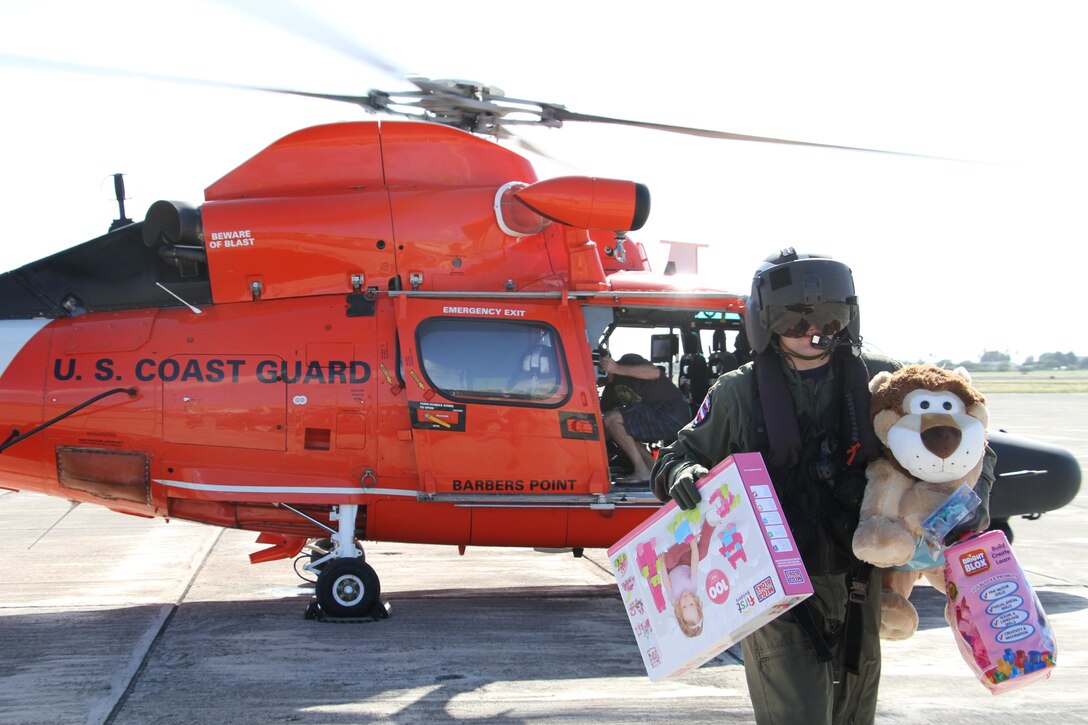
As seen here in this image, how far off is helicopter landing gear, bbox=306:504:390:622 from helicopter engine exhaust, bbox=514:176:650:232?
2.62 m

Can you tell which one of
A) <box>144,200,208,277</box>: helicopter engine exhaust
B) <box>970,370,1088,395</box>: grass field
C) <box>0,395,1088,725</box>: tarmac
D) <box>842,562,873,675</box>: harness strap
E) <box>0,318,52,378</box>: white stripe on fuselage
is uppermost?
<box>144,200,208,277</box>: helicopter engine exhaust

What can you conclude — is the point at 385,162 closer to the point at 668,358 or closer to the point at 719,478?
the point at 668,358

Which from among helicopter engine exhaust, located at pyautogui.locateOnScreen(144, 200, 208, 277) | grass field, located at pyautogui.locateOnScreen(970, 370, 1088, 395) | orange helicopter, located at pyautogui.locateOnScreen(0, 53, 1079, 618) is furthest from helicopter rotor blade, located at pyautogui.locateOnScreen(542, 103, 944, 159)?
grass field, located at pyautogui.locateOnScreen(970, 370, 1088, 395)

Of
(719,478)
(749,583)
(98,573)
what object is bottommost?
(98,573)

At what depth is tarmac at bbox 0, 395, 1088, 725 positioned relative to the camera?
4.82 meters

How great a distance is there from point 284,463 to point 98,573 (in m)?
2.54

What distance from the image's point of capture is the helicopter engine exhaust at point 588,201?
659 centimetres

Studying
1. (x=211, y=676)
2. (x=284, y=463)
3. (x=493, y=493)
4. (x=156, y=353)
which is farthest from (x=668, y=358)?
(x=211, y=676)

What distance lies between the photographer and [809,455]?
349 cm

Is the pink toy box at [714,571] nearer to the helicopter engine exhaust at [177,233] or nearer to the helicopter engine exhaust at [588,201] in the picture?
the helicopter engine exhaust at [588,201]

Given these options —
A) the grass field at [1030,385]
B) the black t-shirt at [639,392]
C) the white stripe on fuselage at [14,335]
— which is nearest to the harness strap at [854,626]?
the black t-shirt at [639,392]

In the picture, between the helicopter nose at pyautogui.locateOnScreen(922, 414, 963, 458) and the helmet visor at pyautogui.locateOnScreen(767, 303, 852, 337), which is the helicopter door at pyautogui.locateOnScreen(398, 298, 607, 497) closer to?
the helmet visor at pyautogui.locateOnScreen(767, 303, 852, 337)

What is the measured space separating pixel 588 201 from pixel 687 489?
3620 mm

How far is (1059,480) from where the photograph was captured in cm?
741
